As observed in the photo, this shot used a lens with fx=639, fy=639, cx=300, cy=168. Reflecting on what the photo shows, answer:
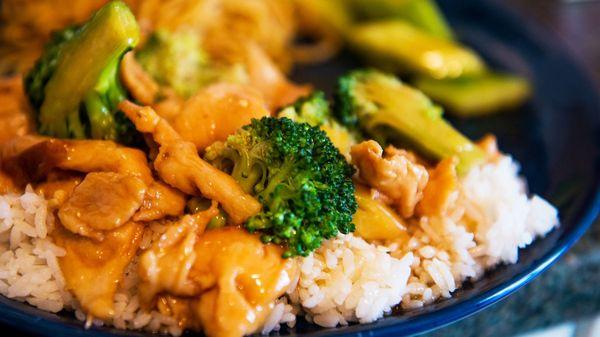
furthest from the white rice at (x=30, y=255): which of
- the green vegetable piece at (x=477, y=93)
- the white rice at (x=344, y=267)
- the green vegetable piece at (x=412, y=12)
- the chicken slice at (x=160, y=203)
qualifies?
the green vegetable piece at (x=412, y=12)

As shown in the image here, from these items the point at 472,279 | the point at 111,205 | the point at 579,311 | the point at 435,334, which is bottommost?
the point at 579,311

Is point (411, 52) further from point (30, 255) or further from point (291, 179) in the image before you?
point (30, 255)

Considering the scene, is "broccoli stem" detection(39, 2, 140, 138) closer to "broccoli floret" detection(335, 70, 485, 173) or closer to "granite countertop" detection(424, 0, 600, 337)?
"broccoli floret" detection(335, 70, 485, 173)

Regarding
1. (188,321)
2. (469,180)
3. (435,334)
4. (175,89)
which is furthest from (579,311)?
(175,89)

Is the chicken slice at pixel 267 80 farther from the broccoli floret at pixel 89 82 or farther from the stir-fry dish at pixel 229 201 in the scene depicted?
the broccoli floret at pixel 89 82

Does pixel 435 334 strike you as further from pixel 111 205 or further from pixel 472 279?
pixel 111 205

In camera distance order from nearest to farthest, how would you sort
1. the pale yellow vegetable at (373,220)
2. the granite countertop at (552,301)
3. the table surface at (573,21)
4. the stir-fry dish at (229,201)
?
the stir-fry dish at (229,201) → the pale yellow vegetable at (373,220) → the granite countertop at (552,301) → the table surface at (573,21)
